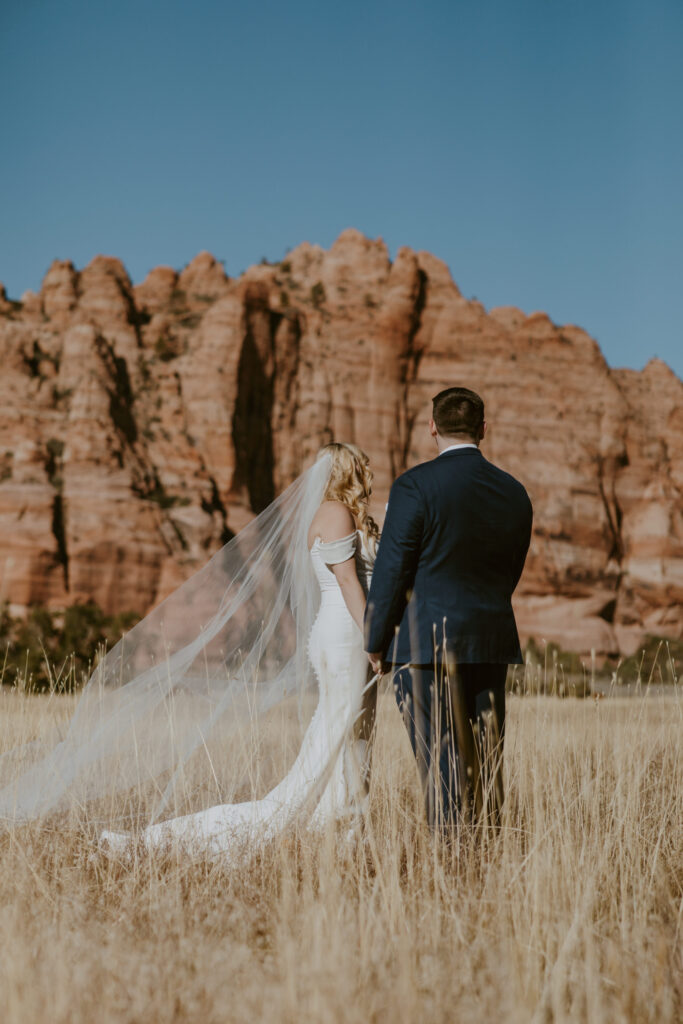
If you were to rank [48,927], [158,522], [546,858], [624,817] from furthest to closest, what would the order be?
[158,522] → [624,817] → [546,858] → [48,927]

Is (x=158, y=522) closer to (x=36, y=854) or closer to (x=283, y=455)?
(x=283, y=455)

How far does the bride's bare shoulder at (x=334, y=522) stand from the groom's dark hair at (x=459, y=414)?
0.79m

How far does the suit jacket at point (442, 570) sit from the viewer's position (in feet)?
10.7

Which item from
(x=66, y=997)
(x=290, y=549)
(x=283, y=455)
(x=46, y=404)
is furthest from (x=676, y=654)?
(x=66, y=997)

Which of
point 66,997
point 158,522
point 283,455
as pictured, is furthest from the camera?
point 283,455

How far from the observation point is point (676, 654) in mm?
35219

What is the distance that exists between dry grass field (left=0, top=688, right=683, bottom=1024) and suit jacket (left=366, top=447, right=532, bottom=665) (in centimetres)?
66

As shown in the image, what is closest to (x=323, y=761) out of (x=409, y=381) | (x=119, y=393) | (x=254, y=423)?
(x=119, y=393)

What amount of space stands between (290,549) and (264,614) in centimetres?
39

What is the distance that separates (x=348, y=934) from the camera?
7.96 ft

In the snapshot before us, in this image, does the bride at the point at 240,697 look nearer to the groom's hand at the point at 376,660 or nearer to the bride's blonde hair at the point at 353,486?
the bride's blonde hair at the point at 353,486

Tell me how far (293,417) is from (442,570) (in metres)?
38.9

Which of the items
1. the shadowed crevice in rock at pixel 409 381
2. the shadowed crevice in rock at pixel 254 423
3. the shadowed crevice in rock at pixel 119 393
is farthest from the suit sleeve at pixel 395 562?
the shadowed crevice in rock at pixel 409 381

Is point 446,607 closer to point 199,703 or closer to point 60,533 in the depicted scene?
point 199,703
